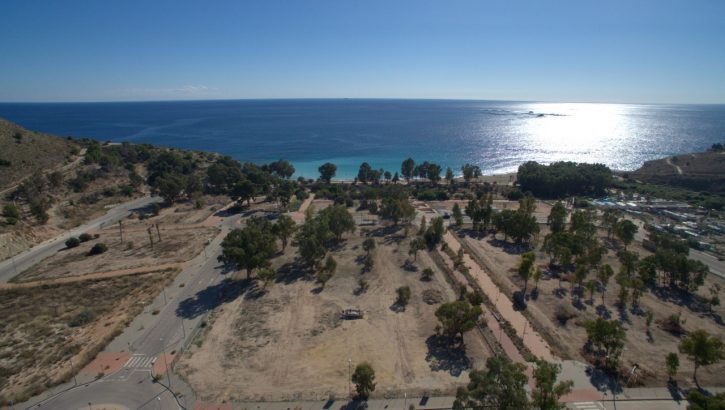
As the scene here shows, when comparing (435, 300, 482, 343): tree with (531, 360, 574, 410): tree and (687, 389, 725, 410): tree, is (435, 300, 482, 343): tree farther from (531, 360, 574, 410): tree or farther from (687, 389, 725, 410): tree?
(687, 389, 725, 410): tree

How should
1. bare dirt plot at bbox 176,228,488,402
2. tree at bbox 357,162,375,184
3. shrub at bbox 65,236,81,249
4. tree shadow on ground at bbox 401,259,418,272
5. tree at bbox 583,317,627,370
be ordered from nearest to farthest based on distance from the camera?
1. bare dirt plot at bbox 176,228,488,402
2. tree at bbox 583,317,627,370
3. tree shadow on ground at bbox 401,259,418,272
4. shrub at bbox 65,236,81,249
5. tree at bbox 357,162,375,184

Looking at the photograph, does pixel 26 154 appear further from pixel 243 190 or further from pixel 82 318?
pixel 82 318

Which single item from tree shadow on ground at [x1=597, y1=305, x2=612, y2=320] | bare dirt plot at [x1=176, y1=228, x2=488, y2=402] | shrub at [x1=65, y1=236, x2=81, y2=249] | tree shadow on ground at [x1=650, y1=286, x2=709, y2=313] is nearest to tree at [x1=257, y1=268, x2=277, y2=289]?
bare dirt plot at [x1=176, y1=228, x2=488, y2=402]

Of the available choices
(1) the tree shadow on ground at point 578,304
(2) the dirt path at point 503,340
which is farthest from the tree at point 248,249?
(1) the tree shadow on ground at point 578,304

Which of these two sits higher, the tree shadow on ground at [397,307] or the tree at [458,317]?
the tree at [458,317]

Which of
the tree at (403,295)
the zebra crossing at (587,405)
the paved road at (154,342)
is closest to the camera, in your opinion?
the zebra crossing at (587,405)

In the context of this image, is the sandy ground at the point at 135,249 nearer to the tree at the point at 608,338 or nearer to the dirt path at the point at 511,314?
the dirt path at the point at 511,314

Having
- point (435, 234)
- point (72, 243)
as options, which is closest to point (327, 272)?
point (435, 234)

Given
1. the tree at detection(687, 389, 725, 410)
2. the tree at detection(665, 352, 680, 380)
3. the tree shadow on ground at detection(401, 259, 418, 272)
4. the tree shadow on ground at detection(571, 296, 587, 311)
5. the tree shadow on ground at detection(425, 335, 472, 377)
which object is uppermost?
the tree at detection(687, 389, 725, 410)
